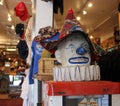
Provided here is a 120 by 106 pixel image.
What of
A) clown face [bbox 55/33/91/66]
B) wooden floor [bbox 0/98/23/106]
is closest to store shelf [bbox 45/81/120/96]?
clown face [bbox 55/33/91/66]

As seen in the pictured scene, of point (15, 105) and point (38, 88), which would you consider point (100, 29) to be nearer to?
point (15, 105)

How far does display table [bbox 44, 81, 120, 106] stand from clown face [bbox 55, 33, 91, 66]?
175 mm

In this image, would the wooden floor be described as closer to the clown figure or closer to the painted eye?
the clown figure

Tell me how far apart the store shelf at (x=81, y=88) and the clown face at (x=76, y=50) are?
174 mm

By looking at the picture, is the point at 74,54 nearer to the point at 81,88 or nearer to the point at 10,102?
the point at 81,88

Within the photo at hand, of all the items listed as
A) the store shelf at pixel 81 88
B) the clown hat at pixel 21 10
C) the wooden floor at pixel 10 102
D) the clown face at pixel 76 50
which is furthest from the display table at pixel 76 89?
the wooden floor at pixel 10 102

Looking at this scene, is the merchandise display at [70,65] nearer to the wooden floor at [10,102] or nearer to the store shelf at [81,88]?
the store shelf at [81,88]

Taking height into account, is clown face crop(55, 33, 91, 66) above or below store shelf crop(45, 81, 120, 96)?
above

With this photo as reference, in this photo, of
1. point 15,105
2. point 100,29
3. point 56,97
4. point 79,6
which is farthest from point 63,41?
point 100,29

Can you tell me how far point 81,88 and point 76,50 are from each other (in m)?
0.26

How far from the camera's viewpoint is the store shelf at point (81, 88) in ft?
3.75

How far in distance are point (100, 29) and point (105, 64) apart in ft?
29.6

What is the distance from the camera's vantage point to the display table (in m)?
1.14

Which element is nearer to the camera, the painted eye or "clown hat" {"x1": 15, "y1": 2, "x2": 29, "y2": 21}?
the painted eye
